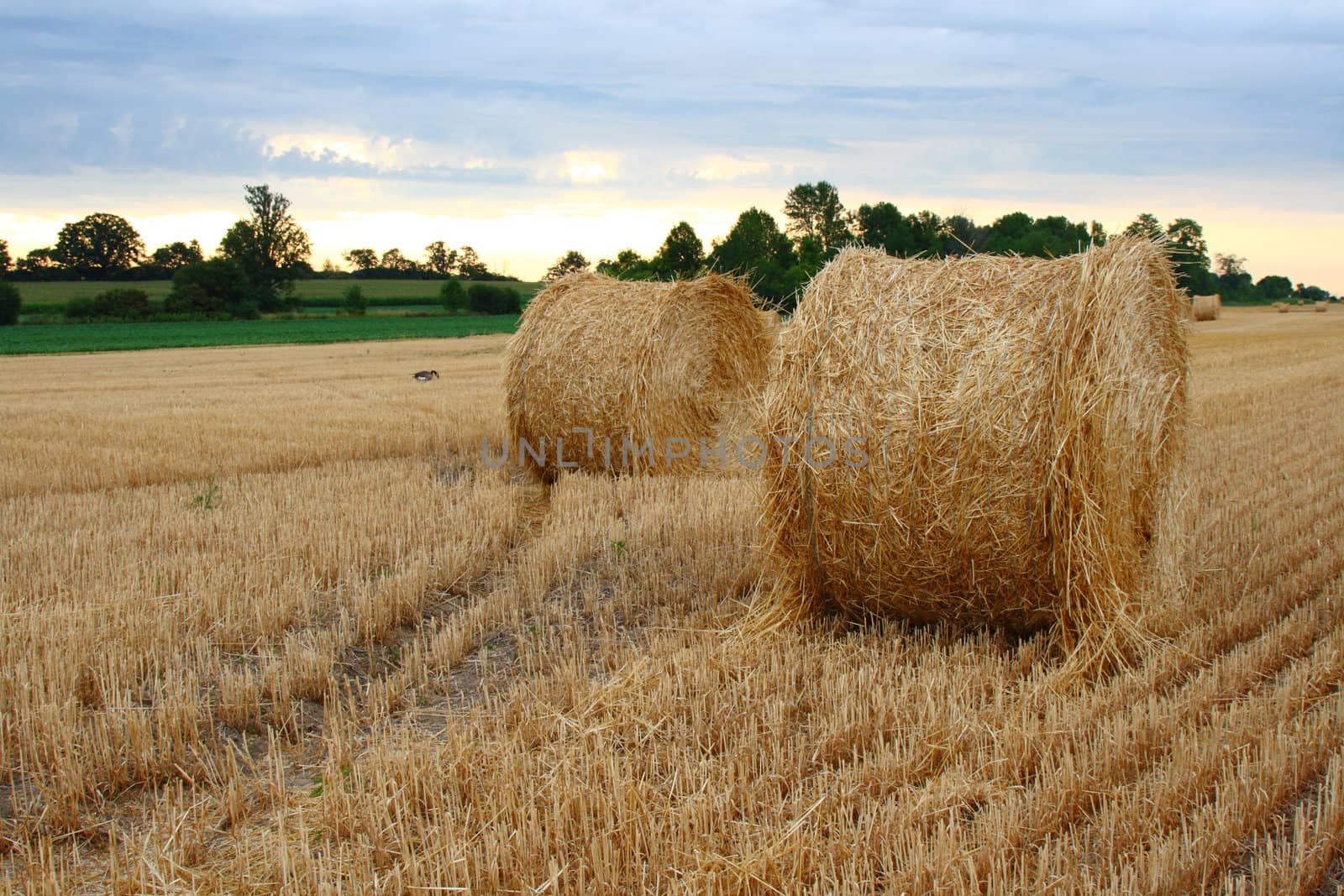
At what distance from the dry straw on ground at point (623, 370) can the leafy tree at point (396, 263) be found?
66.7 metres

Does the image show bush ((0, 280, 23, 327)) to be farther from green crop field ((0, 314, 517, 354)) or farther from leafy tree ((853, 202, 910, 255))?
leafy tree ((853, 202, 910, 255))

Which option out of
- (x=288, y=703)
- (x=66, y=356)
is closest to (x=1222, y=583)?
(x=288, y=703)

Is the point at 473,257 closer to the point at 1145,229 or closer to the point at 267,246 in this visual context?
the point at 267,246

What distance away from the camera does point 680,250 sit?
36469mm

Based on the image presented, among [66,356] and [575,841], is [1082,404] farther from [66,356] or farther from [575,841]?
[66,356]

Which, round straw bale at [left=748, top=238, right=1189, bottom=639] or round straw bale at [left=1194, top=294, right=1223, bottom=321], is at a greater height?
round straw bale at [left=1194, top=294, right=1223, bottom=321]

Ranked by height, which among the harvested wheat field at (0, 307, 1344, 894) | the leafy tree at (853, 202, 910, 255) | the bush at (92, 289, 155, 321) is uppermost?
the leafy tree at (853, 202, 910, 255)

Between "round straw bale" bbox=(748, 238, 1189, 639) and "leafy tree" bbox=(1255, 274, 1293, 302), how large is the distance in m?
83.7

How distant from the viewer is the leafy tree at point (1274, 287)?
257ft

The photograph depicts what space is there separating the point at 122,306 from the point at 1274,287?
258 feet

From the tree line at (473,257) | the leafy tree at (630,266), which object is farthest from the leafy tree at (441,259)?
the leafy tree at (630,266)

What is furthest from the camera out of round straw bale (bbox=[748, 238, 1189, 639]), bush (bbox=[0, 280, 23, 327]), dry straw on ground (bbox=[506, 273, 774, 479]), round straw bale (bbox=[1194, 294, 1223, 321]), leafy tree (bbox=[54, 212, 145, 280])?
leafy tree (bbox=[54, 212, 145, 280])

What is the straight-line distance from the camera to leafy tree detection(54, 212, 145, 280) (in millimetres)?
63125

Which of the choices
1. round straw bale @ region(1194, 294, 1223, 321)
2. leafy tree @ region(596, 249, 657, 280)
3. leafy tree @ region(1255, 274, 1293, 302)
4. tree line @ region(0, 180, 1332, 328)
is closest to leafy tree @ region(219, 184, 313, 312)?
tree line @ region(0, 180, 1332, 328)
